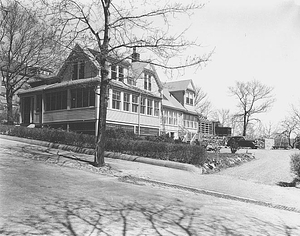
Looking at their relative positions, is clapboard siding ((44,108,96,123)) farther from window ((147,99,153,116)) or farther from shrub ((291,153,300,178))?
shrub ((291,153,300,178))

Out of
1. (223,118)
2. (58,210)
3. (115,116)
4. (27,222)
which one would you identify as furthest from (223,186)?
(223,118)

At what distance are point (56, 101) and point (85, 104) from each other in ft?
13.4

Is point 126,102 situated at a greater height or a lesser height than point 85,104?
greater

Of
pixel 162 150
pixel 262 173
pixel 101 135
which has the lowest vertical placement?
pixel 262 173

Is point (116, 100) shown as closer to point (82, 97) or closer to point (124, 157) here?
point (82, 97)

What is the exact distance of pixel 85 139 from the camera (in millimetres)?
19375

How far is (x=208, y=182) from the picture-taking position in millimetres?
12594

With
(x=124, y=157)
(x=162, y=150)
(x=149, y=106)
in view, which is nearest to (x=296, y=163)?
(x=162, y=150)

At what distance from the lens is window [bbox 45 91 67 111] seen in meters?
28.3

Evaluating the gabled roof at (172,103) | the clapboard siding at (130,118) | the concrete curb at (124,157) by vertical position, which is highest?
the gabled roof at (172,103)

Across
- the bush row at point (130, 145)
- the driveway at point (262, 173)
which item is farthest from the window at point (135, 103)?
the driveway at point (262, 173)

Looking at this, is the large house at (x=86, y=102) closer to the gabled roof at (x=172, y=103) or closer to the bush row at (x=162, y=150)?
the gabled roof at (x=172, y=103)

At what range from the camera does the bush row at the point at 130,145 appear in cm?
1578

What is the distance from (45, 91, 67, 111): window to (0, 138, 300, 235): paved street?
16.6 m
